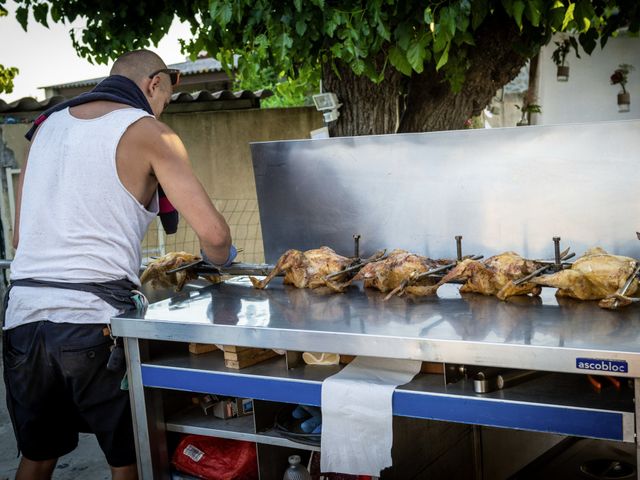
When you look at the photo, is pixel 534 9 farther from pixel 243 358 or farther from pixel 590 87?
pixel 590 87

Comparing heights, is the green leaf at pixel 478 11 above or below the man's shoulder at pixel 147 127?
above

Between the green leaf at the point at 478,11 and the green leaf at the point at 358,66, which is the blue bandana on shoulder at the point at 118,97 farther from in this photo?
the green leaf at the point at 478,11

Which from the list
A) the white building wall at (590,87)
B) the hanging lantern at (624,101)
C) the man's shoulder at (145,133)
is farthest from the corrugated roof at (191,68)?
the man's shoulder at (145,133)

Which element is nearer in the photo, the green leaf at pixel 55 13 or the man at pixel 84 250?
the man at pixel 84 250

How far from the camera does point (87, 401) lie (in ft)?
9.37

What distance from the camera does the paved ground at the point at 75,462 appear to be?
4.44m

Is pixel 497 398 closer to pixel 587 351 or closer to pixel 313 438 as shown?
pixel 587 351

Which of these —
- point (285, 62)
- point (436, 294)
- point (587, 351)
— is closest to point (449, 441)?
point (436, 294)

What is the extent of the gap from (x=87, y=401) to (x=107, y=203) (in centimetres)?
81

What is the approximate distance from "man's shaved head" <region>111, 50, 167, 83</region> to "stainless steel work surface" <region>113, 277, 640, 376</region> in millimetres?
1019

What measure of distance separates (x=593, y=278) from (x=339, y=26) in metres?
2.06

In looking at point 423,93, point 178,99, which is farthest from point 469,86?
point 178,99

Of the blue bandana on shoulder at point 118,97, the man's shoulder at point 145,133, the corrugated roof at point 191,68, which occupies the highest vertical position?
the corrugated roof at point 191,68

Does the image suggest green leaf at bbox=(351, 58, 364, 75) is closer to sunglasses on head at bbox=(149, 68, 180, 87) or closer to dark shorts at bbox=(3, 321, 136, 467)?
sunglasses on head at bbox=(149, 68, 180, 87)
